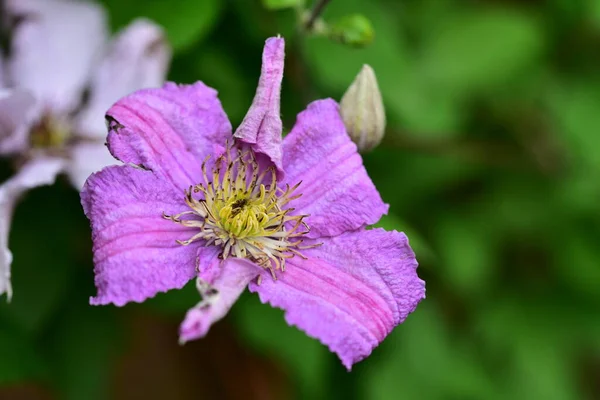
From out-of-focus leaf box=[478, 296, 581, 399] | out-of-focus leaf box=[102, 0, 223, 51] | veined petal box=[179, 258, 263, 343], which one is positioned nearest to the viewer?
veined petal box=[179, 258, 263, 343]

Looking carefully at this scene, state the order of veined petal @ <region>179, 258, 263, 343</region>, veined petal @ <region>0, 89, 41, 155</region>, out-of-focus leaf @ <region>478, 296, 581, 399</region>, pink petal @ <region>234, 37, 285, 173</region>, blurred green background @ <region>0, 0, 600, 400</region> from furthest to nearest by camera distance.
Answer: out-of-focus leaf @ <region>478, 296, 581, 399</region>
blurred green background @ <region>0, 0, 600, 400</region>
veined petal @ <region>0, 89, 41, 155</region>
pink petal @ <region>234, 37, 285, 173</region>
veined petal @ <region>179, 258, 263, 343</region>

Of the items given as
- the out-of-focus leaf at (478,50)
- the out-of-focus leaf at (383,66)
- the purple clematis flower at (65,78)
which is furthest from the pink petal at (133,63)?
the out-of-focus leaf at (478,50)

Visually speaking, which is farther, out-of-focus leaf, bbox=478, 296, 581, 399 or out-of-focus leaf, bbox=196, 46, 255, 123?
out-of-focus leaf, bbox=478, 296, 581, 399

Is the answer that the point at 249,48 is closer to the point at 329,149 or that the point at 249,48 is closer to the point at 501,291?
the point at 329,149

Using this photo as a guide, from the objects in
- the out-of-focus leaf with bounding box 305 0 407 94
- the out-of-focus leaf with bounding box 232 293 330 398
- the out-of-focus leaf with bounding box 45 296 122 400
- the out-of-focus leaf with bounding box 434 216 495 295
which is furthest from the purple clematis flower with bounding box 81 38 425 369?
the out-of-focus leaf with bounding box 434 216 495 295

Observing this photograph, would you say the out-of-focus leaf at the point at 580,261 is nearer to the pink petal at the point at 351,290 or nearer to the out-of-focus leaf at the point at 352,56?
the out-of-focus leaf at the point at 352,56

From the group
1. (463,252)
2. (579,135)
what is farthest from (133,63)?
(579,135)

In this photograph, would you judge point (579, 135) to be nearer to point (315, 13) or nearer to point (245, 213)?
point (315, 13)

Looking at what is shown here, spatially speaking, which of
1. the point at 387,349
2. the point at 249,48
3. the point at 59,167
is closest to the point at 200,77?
the point at 249,48

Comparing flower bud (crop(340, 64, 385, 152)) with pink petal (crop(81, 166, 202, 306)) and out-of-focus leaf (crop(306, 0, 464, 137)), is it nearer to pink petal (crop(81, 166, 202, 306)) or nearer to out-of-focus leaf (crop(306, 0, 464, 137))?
pink petal (crop(81, 166, 202, 306))
